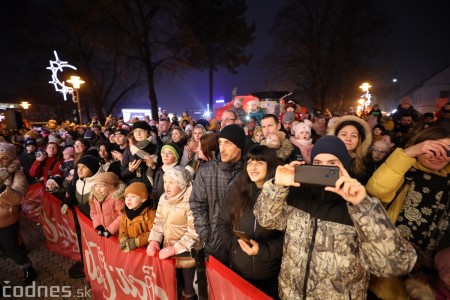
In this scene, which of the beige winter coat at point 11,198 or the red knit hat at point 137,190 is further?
the beige winter coat at point 11,198

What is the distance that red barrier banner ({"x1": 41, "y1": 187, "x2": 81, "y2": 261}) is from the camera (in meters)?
4.21

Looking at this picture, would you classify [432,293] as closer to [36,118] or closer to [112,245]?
[112,245]

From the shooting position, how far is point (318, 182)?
1393mm

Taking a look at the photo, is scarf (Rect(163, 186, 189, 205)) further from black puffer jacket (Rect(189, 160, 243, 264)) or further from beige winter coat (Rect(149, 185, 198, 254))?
black puffer jacket (Rect(189, 160, 243, 264))

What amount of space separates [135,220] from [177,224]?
1.98 feet

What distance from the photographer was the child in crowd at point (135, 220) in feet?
9.57

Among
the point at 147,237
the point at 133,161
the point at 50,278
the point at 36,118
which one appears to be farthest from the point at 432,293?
the point at 36,118

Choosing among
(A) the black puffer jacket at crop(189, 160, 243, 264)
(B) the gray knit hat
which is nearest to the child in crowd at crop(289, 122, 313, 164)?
(A) the black puffer jacket at crop(189, 160, 243, 264)

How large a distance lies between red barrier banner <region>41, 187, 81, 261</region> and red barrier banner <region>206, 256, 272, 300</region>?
3.08 metres

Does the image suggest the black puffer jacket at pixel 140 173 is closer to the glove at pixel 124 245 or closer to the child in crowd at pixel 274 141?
the glove at pixel 124 245

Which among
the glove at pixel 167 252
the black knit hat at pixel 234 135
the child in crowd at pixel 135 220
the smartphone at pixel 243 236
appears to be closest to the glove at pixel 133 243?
the child in crowd at pixel 135 220

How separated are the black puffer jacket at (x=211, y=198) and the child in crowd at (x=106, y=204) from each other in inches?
51.3

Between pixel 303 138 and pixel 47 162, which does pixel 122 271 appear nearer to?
pixel 303 138

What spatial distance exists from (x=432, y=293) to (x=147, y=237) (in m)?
2.81
